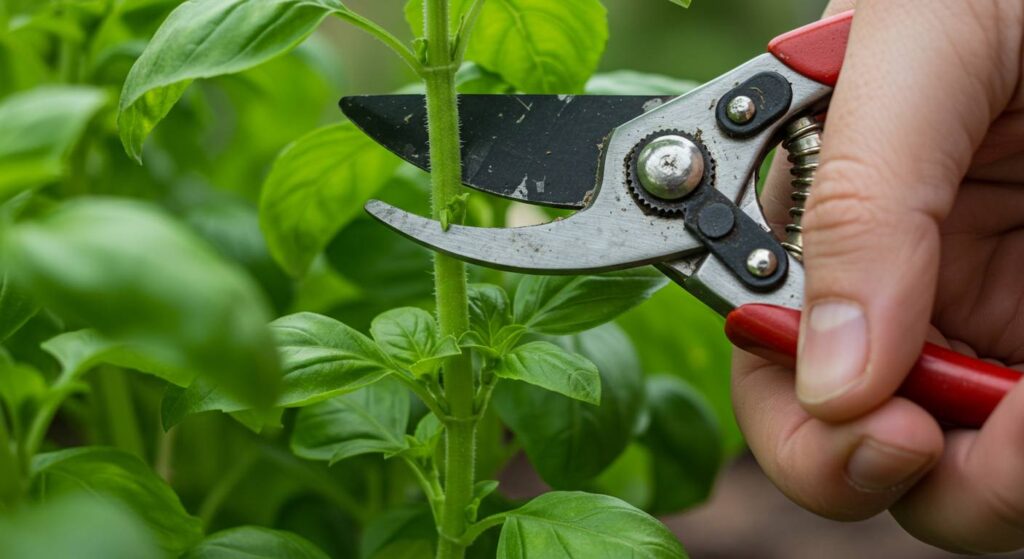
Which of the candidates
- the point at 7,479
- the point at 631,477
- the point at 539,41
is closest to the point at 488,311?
the point at 539,41

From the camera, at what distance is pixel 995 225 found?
3.11ft

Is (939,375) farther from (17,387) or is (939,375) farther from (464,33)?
(17,387)

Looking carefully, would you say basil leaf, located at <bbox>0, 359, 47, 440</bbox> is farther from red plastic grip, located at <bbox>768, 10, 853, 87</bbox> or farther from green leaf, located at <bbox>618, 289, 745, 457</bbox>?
green leaf, located at <bbox>618, 289, 745, 457</bbox>

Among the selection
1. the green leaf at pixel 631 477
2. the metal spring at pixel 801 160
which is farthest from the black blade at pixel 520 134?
the green leaf at pixel 631 477

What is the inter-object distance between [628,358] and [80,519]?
2.01ft

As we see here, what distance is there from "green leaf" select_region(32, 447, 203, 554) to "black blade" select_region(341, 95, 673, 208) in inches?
11.7

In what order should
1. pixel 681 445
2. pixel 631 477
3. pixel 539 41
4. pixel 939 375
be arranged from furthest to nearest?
pixel 631 477
pixel 681 445
pixel 539 41
pixel 939 375

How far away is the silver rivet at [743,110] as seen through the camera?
75 centimetres

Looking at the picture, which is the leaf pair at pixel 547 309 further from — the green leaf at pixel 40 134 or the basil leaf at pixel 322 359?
Result: the green leaf at pixel 40 134

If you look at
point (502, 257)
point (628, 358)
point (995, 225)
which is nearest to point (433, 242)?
point (502, 257)

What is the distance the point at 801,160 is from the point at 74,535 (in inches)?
21.5

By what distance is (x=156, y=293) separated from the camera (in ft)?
1.33

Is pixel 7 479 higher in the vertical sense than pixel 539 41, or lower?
lower

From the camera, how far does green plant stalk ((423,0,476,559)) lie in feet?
2.36
